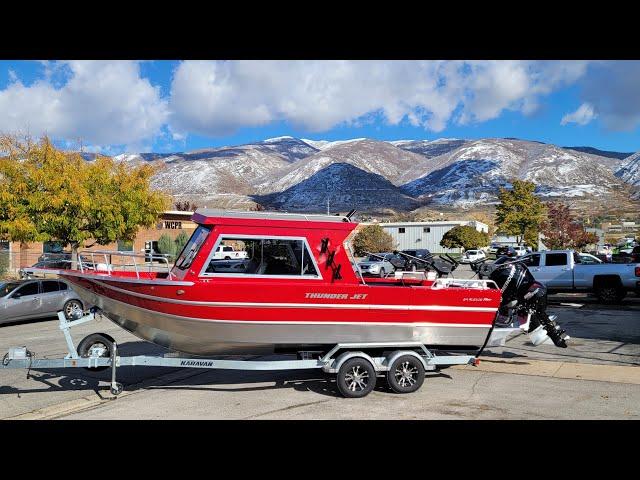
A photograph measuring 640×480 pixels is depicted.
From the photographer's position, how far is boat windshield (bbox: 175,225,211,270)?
8.13m


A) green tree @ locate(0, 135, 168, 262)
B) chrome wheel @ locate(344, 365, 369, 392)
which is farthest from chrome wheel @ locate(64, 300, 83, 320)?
chrome wheel @ locate(344, 365, 369, 392)

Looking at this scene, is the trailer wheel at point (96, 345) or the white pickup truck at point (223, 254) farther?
the trailer wheel at point (96, 345)

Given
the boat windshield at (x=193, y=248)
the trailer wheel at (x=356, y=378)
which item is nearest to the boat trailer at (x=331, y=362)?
the trailer wheel at (x=356, y=378)

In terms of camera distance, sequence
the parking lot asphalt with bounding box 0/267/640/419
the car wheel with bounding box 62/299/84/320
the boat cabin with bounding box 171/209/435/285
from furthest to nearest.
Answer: the car wheel with bounding box 62/299/84/320 < the boat cabin with bounding box 171/209/435/285 < the parking lot asphalt with bounding box 0/267/640/419

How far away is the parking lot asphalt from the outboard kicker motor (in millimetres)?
615

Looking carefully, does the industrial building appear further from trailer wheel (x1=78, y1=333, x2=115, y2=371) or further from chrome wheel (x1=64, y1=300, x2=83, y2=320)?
trailer wheel (x1=78, y1=333, x2=115, y2=371)

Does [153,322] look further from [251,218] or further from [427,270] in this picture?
[427,270]

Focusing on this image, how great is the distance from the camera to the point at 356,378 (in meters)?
8.21

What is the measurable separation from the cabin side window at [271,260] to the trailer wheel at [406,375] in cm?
181

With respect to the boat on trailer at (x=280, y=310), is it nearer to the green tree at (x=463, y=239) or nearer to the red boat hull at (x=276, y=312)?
the red boat hull at (x=276, y=312)

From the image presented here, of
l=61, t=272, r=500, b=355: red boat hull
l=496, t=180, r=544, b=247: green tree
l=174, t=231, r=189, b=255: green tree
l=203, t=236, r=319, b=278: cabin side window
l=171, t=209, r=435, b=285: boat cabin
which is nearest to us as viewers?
l=61, t=272, r=500, b=355: red boat hull

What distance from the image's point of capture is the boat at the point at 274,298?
7.79m

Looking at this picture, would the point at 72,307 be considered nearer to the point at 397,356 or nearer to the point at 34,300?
the point at 34,300
